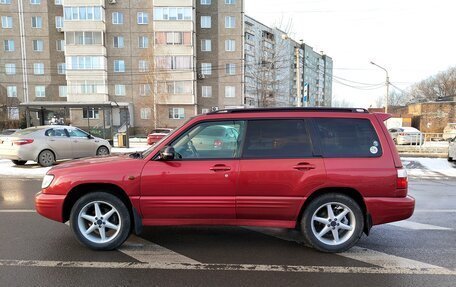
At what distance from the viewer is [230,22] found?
152 ft

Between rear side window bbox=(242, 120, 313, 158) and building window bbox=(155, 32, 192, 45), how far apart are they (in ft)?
136

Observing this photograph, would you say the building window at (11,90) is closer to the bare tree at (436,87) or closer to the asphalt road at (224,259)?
the asphalt road at (224,259)

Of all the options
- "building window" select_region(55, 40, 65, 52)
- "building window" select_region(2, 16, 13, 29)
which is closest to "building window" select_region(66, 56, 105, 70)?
"building window" select_region(55, 40, 65, 52)

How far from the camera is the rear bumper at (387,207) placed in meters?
4.28

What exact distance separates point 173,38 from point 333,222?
42.6 m

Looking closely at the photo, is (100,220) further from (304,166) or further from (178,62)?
(178,62)

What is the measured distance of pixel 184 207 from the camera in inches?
169

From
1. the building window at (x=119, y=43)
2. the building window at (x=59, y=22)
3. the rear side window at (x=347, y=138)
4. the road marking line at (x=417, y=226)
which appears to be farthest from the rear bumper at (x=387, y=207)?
the building window at (x=59, y=22)

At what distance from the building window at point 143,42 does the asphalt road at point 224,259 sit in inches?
1642

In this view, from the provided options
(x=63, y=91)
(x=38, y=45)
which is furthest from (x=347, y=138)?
(x=38, y=45)

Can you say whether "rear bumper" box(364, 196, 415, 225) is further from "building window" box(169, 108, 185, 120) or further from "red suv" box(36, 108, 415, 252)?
"building window" box(169, 108, 185, 120)

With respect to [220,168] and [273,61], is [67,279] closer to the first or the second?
[220,168]

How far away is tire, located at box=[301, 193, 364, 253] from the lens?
14.2ft

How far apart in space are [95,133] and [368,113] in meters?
20.6
